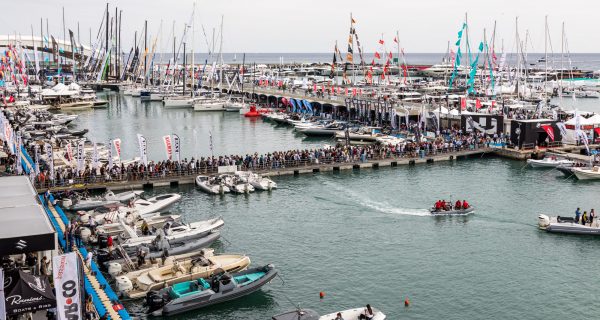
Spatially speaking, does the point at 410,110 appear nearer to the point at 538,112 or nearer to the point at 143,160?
the point at 538,112

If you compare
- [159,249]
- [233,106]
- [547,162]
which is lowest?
[159,249]

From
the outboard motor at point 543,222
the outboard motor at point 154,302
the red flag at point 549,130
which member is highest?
the red flag at point 549,130

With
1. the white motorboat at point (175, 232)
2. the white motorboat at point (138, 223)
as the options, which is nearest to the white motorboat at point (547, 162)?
the white motorboat at point (175, 232)

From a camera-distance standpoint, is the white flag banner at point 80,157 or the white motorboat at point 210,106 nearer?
the white flag banner at point 80,157

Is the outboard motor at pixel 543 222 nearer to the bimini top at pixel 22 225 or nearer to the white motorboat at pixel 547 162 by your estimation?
the white motorboat at pixel 547 162

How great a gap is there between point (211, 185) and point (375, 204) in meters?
12.9

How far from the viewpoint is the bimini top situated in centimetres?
2389

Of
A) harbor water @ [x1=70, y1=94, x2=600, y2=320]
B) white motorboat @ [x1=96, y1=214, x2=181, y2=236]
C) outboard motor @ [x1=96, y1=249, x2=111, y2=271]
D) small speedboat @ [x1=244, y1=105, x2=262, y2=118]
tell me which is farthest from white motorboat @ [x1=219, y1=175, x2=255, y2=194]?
small speedboat @ [x1=244, y1=105, x2=262, y2=118]

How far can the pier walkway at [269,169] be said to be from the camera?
51.8 m

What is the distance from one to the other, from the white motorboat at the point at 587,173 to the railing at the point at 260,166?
13.2m

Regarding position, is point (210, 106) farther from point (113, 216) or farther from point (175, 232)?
point (175, 232)

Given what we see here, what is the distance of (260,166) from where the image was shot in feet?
193

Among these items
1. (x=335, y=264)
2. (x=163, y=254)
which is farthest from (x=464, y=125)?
(x=163, y=254)

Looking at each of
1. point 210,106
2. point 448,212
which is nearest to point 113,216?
point 448,212
